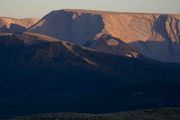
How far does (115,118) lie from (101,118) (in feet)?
8.58

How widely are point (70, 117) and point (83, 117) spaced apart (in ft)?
4.83

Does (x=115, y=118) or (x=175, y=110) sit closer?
(x=115, y=118)

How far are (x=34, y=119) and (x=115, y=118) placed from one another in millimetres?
9733

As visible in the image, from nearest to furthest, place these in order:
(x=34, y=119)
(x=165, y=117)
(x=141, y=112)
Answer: (x=34, y=119)
(x=165, y=117)
(x=141, y=112)

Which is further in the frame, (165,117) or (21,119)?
(165,117)

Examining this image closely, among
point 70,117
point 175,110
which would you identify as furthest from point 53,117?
point 175,110

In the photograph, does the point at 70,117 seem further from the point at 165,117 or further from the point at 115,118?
the point at 165,117

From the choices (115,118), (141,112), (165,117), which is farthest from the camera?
(141,112)

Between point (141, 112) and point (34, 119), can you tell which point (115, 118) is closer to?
point (34, 119)

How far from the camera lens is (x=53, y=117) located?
6856cm

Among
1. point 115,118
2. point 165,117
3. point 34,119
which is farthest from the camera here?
point 165,117

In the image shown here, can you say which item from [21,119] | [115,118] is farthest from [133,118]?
[21,119]

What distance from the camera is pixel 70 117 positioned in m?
68.2

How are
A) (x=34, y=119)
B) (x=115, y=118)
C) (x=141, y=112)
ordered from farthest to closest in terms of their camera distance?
(x=141, y=112), (x=115, y=118), (x=34, y=119)
